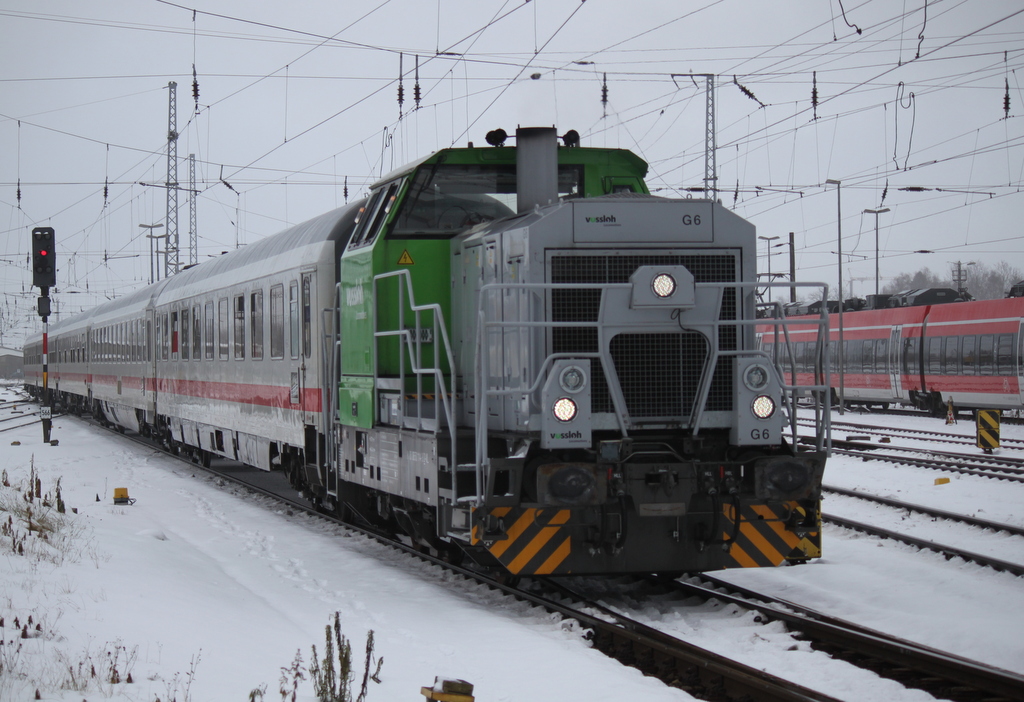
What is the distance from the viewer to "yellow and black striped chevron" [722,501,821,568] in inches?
303

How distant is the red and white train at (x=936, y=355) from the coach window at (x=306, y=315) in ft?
51.1

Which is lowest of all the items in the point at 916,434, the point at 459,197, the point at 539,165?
the point at 916,434

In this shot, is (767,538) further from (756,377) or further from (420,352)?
(420,352)

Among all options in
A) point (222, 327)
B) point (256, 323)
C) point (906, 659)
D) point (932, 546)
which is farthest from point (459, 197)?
point (222, 327)

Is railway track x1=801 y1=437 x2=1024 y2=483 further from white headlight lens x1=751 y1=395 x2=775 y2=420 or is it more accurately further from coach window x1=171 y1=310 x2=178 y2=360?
coach window x1=171 y1=310 x2=178 y2=360

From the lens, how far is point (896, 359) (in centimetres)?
3234

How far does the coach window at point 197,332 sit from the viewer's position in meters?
18.0

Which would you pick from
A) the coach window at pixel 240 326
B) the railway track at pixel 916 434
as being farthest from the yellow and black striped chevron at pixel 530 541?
the railway track at pixel 916 434

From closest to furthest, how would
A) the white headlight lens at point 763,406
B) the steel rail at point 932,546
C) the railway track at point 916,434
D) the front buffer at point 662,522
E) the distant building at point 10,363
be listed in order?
the front buffer at point 662,522
the white headlight lens at point 763,406
the steel rail at point 932,546
the railway track at point 916,434
the distant building at point 10,363

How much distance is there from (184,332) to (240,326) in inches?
187

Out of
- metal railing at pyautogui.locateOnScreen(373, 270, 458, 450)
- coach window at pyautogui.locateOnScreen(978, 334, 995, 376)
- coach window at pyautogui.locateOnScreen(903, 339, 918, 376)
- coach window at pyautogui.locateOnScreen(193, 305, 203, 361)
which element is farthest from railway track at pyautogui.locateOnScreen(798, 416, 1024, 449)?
metal railing at pyautogui.locateOnScreen(373, 270, 458, 450)

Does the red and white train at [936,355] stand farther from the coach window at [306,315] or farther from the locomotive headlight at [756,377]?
the locomotive headlight at [756,377]

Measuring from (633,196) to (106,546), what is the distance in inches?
230

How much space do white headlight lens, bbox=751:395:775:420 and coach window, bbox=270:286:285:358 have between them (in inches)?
278
